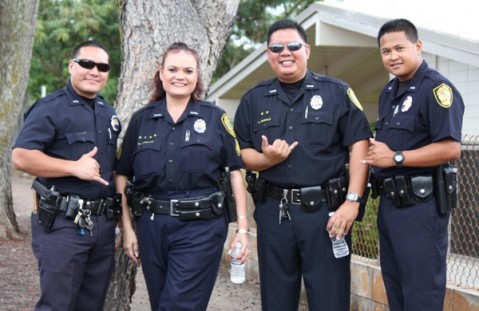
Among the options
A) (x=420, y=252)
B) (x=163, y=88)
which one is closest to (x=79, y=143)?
(x=163, y=88)

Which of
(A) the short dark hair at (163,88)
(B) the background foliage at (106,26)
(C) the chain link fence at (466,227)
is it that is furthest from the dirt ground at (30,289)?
(B) the background foliage at (106,26)

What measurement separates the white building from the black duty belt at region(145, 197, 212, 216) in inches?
160

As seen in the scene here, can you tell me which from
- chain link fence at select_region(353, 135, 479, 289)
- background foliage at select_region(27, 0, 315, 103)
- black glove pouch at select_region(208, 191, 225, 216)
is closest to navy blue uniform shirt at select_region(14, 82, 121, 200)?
black glove pouch at select_region(208, 191, 225, 216)

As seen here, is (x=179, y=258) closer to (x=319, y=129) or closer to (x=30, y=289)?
(x=319, y=129)

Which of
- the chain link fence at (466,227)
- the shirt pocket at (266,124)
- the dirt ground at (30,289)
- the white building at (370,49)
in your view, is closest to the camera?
the shirt pocket at (266,124)

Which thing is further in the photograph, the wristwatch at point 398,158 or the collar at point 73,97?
the collar at point 73,97

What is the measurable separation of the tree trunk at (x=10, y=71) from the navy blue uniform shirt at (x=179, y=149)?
654cm

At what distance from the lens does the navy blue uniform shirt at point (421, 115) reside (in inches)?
155

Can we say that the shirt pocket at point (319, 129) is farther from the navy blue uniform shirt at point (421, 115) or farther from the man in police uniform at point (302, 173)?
the navy blue uniform shirt at point (421, 115)

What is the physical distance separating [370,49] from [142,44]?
6.34 m

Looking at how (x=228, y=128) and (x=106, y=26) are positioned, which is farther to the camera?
(x=106, y=26)

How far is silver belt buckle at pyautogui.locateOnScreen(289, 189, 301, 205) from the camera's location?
4234mm

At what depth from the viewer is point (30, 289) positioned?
739 cm

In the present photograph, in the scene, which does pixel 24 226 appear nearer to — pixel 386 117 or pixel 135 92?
pixel 135 92
